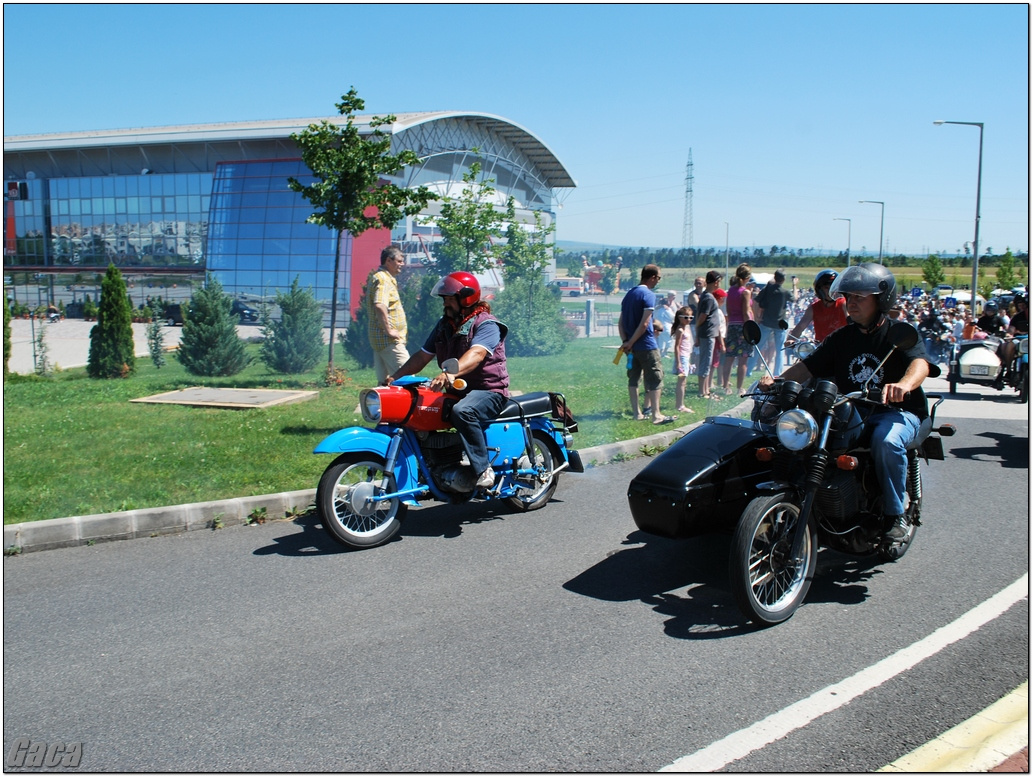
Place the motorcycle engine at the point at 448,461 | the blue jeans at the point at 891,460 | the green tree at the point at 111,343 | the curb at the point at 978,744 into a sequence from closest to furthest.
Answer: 1. the curb at the point at 978,744
2. the blue jeans at the point at 891,460
3. the motorcycle engine at the point at 448,461
4. the green tree at the point at 111,343

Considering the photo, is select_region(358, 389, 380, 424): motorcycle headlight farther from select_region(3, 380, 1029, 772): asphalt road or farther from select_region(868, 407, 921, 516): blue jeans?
select_region(868, 407, 921, 516): blue jeans

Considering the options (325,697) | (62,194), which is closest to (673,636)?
(325,697)

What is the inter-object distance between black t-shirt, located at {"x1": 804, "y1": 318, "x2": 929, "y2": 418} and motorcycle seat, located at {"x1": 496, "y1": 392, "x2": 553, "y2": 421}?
2.28 meters

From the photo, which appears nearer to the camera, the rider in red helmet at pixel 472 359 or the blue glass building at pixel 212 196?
the rider in red helmet at pixel 472 359

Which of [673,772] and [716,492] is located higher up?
[716,492]

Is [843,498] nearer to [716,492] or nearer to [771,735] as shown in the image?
[716,492]

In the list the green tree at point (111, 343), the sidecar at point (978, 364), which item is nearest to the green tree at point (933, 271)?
the sidecar at point (978, 364)

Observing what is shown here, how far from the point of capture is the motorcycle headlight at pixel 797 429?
4.50m

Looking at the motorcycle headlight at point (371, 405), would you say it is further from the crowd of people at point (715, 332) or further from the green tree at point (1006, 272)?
the green tree at point (1006, 272)

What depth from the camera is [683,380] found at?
1156 centimetres

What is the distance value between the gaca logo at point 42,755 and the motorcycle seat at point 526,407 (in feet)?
12.4

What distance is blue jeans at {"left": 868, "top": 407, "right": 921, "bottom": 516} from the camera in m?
4.75

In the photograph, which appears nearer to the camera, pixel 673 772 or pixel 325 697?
pixel 673 772

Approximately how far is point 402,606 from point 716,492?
1.88 m
